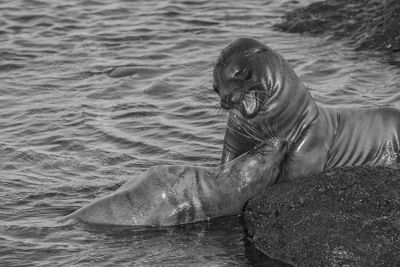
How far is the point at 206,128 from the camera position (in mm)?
12617

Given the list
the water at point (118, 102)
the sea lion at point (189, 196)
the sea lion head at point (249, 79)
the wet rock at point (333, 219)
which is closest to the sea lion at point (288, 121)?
the sea lion head at point (249, 79)

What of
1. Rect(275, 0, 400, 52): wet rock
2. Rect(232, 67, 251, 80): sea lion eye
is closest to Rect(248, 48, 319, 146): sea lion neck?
Rect(232, 67, 251, 80): sea lion eye

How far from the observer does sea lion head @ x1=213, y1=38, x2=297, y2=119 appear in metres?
9.98

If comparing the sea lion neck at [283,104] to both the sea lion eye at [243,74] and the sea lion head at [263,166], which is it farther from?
the sea lion head at [263,166]

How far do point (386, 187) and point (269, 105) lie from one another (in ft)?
5.44

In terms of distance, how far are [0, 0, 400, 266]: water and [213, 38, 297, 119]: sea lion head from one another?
1.10 metres

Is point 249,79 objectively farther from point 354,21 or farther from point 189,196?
point 354,21

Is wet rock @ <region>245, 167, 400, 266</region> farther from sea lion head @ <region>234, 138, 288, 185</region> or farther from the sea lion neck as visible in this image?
the sea lion neck

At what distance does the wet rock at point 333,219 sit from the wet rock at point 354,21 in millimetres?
6460

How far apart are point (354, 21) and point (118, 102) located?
14.7 ft

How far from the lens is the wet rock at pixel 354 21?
608 inches

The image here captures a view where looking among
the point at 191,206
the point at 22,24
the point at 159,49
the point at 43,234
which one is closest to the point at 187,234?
the point at 191,206

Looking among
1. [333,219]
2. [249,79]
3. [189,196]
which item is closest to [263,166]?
[189,196]

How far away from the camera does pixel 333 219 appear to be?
8.65 meters
